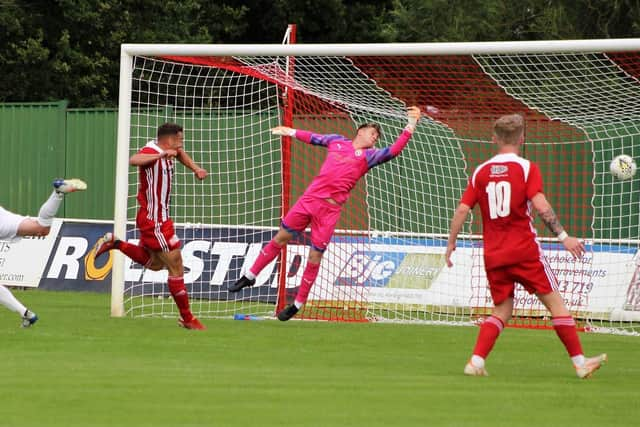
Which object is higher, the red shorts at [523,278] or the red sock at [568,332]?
the red shorts at [523,278]

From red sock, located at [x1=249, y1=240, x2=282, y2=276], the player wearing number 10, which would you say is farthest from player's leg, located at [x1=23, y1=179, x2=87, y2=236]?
the player wearing number 10

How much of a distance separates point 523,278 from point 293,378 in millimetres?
1824

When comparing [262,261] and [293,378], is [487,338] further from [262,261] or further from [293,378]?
[262,261]

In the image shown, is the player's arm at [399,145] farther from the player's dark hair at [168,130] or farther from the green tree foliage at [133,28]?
the green tree foliage at [133,28]

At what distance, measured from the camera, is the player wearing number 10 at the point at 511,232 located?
31.0 ft

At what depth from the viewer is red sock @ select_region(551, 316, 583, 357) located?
31.4ft

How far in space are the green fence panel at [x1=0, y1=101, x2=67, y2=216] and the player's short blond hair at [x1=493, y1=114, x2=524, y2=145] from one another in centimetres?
1259

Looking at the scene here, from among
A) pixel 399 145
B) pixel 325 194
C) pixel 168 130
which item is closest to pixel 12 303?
pixel 168 130

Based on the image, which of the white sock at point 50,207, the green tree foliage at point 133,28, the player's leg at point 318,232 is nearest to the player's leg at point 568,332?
the player's leg at point 318,232

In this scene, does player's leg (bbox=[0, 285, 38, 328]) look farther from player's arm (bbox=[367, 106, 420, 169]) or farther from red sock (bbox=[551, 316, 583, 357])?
red sock (bbox=[551, 316, 583, 357])

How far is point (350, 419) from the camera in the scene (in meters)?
7.42

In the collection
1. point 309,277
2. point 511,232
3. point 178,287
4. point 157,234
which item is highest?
point 511,232

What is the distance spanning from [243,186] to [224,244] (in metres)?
1.54

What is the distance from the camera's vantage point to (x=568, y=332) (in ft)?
31.5
